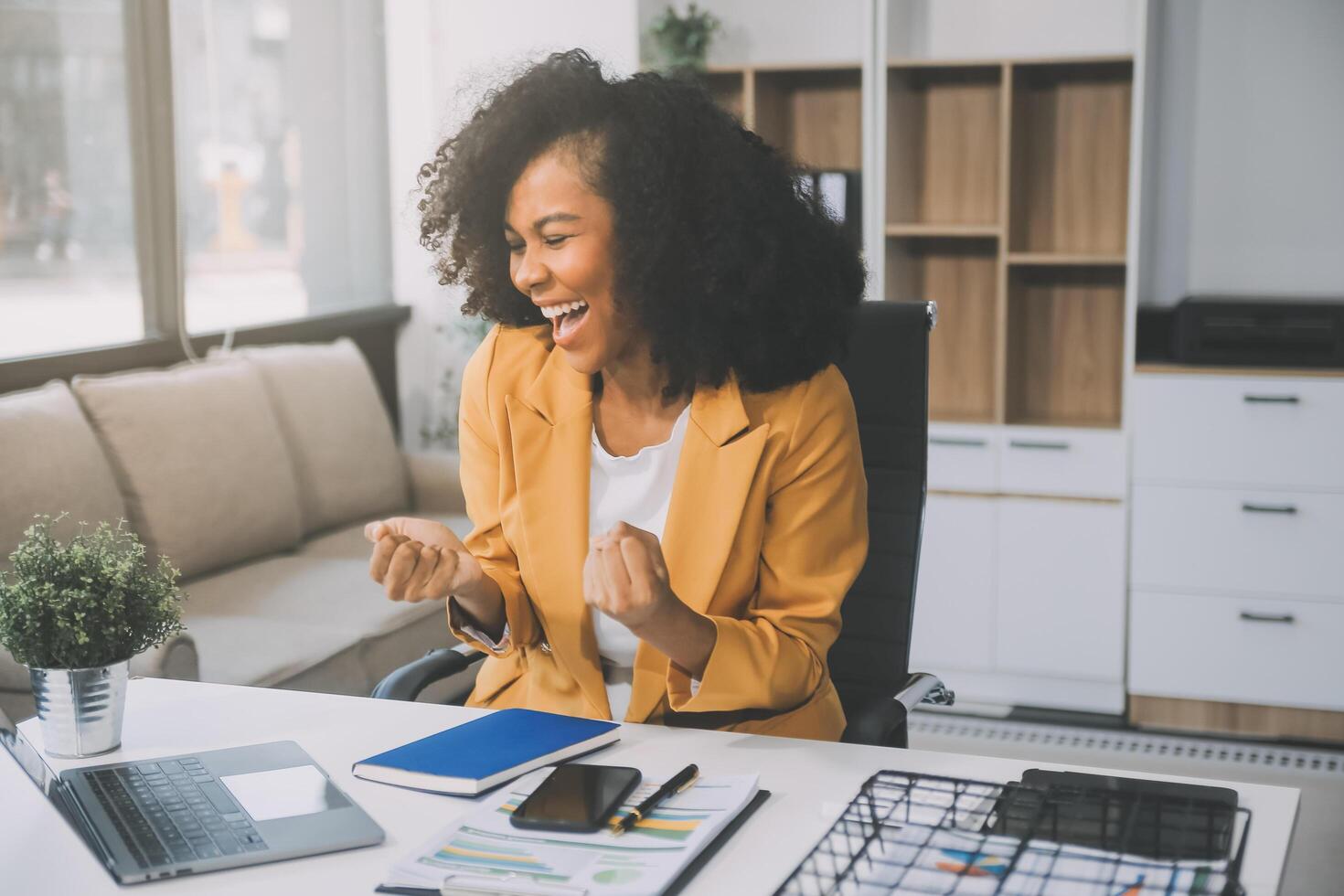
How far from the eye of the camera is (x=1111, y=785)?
1219mm

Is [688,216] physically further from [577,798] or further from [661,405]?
[577,798]

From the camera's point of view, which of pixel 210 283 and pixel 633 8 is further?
pixel 633 8

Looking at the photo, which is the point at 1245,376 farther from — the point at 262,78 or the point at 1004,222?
the point at 262,78

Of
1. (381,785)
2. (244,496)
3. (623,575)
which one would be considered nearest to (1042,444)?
(244,496)

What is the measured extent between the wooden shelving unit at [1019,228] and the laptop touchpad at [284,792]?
2.65m

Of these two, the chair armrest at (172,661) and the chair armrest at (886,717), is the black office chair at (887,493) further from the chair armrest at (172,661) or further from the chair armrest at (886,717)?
the chair armrest at (172,661)

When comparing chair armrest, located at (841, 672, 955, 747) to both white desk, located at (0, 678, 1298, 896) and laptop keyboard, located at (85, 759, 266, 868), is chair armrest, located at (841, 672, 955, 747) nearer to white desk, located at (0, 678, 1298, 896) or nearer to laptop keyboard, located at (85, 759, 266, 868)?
white desk, located at (0, 678, 1298, 896)

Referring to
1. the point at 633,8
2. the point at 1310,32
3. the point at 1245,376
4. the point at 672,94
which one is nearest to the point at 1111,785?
the point at 672,94

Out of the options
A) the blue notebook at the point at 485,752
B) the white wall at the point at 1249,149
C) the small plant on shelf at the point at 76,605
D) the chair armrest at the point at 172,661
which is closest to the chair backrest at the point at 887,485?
the blue notebook at the point at 485,752

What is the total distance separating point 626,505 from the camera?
5.54 feet

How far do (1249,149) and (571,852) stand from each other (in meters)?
3.24

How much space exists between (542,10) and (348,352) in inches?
48.9

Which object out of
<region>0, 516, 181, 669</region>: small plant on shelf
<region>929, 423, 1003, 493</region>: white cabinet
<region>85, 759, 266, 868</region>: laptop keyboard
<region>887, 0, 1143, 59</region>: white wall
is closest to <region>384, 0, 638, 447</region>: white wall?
<region>887, 0, 1143, 59</region>: white wall

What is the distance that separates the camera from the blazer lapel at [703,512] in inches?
62.9
